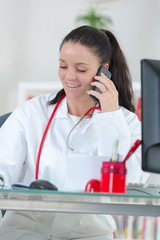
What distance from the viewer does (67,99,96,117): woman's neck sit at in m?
2.05

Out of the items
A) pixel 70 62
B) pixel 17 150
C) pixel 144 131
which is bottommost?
pixel 17 150

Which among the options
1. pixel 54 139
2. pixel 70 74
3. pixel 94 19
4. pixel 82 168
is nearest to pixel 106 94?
pixel 70 74

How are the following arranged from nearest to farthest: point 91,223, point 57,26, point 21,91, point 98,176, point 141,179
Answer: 1. point 98,176
2. point 91,223
3. point 141,179
4. point 21,91
5. point 57,26

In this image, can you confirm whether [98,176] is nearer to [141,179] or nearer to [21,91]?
[141,179]

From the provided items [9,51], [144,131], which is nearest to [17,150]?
[144,131]

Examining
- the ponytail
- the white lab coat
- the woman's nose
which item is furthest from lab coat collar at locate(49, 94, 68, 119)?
the ponytail

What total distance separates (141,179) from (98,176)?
61 cm

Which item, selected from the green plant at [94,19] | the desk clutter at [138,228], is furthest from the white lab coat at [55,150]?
the green plant at [94,19]

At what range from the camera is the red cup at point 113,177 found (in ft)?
3.79

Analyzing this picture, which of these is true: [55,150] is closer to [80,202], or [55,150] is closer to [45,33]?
[80,202]

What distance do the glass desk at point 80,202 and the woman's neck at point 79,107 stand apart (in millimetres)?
966

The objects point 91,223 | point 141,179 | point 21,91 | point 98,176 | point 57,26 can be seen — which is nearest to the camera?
point 98,176

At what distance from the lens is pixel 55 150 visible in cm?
188

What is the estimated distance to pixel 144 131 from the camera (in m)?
1.12
